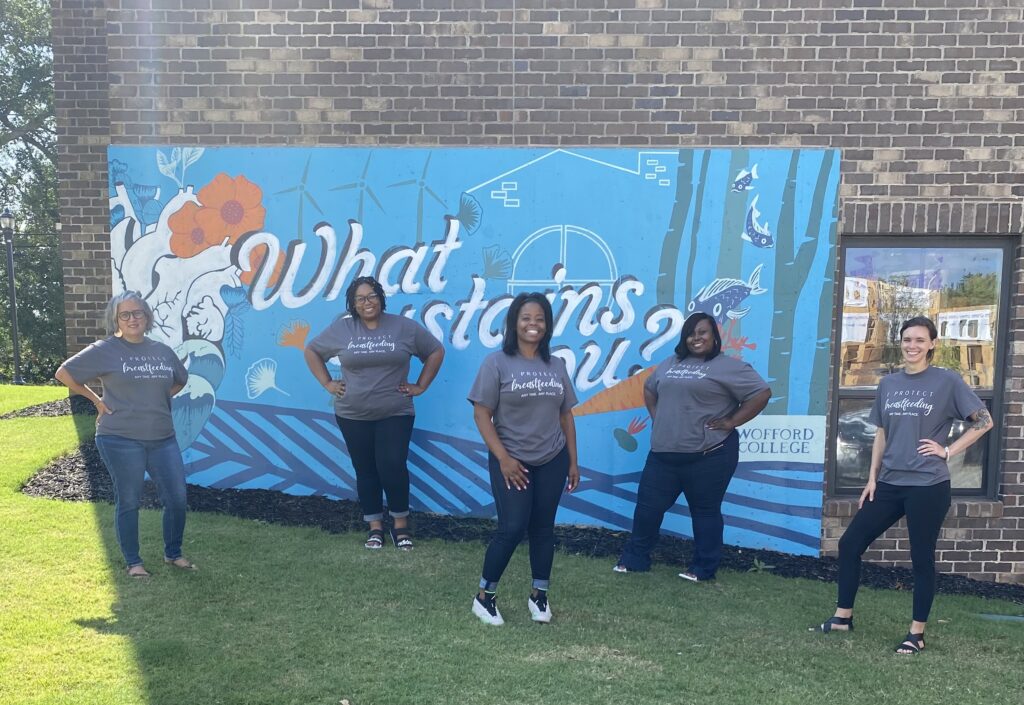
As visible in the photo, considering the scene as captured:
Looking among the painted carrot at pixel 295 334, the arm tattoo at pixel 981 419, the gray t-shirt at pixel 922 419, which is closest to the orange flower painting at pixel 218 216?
the painted carrot at pixel 295 334

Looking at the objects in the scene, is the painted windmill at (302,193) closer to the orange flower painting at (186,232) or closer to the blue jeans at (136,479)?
the orange flower painting at (186,232)

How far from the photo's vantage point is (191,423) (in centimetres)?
602

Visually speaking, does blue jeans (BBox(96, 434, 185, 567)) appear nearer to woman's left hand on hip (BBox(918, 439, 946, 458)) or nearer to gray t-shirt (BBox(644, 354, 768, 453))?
gray t-shirt (BBox(644, 354, 768, 453))

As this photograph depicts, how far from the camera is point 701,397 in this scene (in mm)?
5004

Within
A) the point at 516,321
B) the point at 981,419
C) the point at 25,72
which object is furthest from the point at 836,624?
the point at 25,72

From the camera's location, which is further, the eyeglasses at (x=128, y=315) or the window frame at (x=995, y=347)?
the window frame at (x=995, y=347)

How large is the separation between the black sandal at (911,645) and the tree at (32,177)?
29.2 meters

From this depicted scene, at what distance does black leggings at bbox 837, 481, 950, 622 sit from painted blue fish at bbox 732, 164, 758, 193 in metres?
2.51

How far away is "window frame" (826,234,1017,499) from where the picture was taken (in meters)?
5.69

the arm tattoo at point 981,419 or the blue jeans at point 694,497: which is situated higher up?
the arm tattoo at point 981,419

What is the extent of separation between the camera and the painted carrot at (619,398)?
5801 mm

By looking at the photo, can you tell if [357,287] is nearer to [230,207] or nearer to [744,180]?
[230,207]

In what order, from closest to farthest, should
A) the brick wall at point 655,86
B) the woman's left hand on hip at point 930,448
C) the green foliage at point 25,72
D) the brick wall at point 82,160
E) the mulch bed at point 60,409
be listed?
the woman's left hand on hip at point 930,448 < the brick wall at point 655,86 < the brick wall at point 82,160 < the mulch bed at point 60,409 < the green foliage at point 25,72

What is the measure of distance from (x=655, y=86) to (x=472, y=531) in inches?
141
